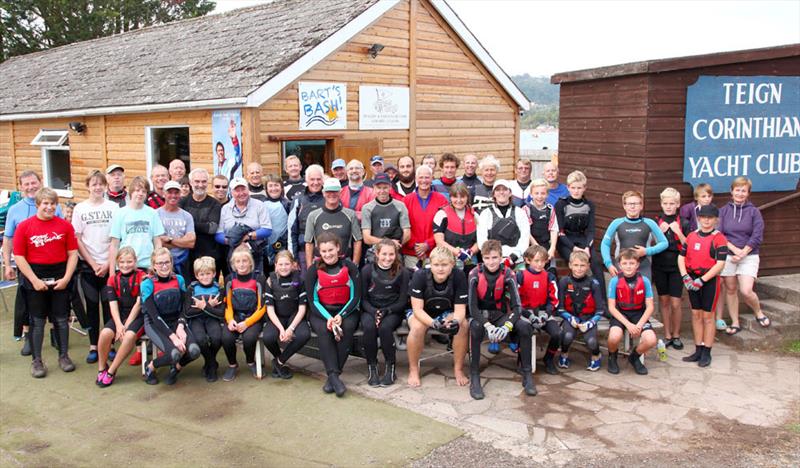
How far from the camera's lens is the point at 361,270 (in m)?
6.58

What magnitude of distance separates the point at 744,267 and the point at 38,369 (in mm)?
7310

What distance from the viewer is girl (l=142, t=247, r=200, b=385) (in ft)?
20.4

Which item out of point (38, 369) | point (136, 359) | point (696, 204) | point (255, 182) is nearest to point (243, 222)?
point (255, 182)

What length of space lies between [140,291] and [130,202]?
965 mm

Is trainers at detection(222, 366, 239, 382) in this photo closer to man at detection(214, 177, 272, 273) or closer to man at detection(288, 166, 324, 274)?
man at detection(214, 177, 272, 273)

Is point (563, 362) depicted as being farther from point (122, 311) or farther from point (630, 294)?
point (122, 311)

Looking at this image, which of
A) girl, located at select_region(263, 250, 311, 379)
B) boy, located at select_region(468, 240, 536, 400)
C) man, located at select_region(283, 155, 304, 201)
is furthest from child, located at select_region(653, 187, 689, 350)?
man, located at select_region(283, 155, 304, 201)

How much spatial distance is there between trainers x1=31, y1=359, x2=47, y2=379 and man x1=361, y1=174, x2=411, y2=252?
10.9ft

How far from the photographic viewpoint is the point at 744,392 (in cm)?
606

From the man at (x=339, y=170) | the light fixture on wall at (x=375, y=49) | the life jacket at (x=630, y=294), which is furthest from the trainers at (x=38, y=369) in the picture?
the light fixture on wall at (x=375, y=49)

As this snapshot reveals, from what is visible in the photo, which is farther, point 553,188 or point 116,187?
point 553,188

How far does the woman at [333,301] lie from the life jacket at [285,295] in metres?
0.17

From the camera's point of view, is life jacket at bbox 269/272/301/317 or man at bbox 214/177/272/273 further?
man at bbox 214/177/272/273

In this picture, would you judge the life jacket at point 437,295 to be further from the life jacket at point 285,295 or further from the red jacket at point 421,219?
the life jacket at point 285,295
